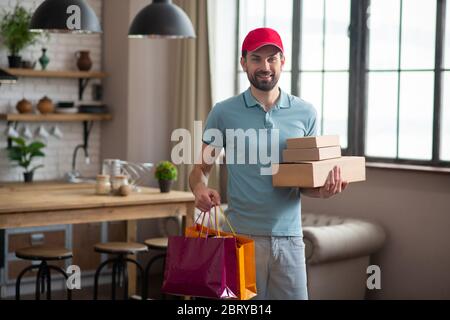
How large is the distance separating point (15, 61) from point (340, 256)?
3.16 metres

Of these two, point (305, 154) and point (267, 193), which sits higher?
point (305, 154)

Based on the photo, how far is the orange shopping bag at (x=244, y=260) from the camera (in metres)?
3.12

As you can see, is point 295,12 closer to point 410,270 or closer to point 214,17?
point 214,17

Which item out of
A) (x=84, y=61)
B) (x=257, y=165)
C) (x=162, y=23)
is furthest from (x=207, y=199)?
(x=84, y=61)

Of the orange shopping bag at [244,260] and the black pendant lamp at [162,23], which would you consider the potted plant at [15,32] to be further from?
the orange shopping bag at [244,260]

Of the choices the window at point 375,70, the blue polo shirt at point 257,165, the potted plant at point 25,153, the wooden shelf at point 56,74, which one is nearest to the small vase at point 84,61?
the wooden shelf at point 56,74

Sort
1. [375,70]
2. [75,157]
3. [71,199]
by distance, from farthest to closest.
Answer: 1. [75,157]
2. [375,70]
3. [71,199]

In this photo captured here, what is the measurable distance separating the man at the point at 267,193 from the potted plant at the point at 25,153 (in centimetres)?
388

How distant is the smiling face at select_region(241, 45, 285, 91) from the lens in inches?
133

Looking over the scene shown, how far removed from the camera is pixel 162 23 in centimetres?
557

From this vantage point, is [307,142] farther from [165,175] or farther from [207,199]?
[165,175]

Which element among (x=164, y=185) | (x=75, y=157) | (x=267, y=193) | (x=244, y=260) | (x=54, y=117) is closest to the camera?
(x=244, y=260)

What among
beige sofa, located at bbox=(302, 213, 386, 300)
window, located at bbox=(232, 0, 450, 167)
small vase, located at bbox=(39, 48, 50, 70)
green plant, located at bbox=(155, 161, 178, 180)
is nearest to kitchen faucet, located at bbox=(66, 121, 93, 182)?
small vase, located at bbox=(39, 48, 50, 70)

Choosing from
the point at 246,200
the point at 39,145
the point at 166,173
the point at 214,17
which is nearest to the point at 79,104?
the point at 39,145
